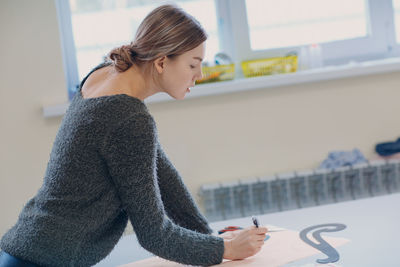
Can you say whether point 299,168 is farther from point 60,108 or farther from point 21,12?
point 21,12

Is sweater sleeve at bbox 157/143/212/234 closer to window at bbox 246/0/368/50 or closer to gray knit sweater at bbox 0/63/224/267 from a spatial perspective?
gray knit sweater at bbox 0/63/224/267

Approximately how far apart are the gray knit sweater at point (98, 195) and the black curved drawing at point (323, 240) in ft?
0.74

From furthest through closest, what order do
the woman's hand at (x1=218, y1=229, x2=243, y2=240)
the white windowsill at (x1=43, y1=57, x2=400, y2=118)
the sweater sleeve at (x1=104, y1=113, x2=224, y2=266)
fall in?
1. the white windowsill at (x1=43, y1=57, x2=400, y2=118)
2. the woman's hand at (x1=218, y1=229, x2=243, y2=240)
3. the sweater sleeve at (x1=104, y1=113, x2=224, y2=266)

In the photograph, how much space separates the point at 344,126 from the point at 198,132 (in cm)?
69

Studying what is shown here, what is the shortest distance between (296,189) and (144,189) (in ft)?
4.89

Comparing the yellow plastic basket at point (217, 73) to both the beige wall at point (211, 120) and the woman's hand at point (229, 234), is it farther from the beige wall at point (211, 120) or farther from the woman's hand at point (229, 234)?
the woman's hand at point (229, 234)

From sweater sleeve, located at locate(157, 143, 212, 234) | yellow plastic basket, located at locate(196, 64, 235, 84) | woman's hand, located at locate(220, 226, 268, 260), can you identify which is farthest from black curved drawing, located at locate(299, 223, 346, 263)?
yellow plastic basket, located at locate(196, 64, 235, 84)

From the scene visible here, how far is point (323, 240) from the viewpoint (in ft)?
4.01

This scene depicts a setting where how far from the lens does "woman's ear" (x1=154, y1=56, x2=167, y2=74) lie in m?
1.10

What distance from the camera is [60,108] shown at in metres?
2.30

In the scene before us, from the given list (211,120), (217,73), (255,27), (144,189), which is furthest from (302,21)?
(144,189)

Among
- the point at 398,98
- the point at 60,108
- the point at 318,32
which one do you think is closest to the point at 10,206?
the point at 60,108

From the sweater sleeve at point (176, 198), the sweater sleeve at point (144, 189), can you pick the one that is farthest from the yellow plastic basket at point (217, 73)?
the sweater sleeve at point (144, 189)

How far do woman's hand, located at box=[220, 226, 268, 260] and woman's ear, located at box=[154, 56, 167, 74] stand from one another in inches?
15.1
